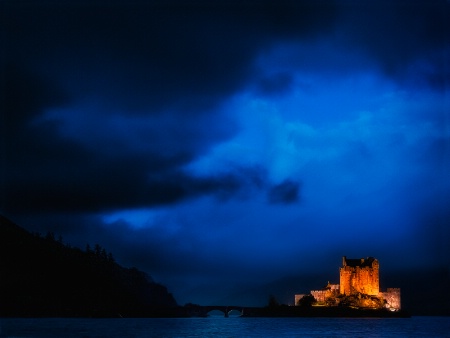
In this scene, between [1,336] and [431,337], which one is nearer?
Answer: [1,336]

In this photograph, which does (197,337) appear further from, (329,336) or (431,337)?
(431,337)

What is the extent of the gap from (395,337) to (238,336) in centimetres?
2688

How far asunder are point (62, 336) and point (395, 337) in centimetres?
5584

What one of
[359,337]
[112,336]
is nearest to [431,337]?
[359,337]

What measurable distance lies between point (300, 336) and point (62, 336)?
1542 inches

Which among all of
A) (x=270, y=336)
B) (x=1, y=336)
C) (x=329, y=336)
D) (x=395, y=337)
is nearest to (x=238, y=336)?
(x=270, y=336)

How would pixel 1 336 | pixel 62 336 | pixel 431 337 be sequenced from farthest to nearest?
pixel 431 337 → pixel 62 336 → pixel 1 336

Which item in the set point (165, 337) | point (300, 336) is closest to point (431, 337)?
point (300, 336)

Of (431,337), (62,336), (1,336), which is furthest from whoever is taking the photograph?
(431,337)

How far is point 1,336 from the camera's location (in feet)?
359

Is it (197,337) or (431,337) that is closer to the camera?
(197,337)

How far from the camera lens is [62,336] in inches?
4771

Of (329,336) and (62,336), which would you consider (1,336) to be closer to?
(62,336)

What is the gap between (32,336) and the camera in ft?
378
